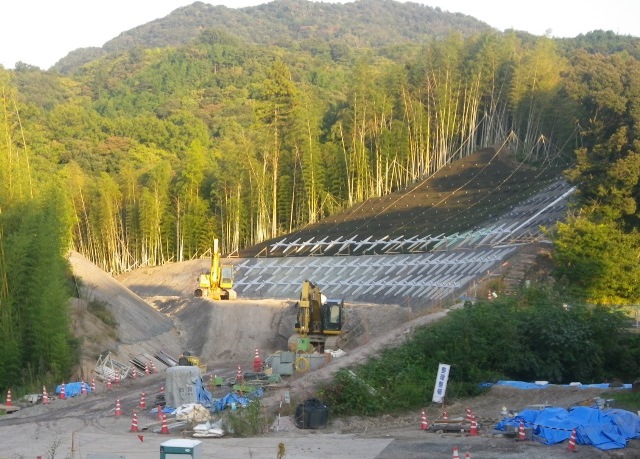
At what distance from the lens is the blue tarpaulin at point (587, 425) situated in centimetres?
1351

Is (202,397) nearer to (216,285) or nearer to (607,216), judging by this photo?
(607,216)

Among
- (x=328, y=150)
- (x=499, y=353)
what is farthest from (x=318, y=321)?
(x=328, y=150)

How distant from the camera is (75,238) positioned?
55.2 metres

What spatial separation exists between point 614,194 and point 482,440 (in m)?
17.1

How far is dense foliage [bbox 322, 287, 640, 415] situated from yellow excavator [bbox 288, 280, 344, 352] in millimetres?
5245

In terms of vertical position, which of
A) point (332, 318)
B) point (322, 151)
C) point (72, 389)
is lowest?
point (72, 389)

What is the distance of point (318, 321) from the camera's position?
84.0 feet

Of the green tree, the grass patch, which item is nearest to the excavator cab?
the green tree

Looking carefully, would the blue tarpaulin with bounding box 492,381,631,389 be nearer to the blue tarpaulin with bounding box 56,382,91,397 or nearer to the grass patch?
the grass patch

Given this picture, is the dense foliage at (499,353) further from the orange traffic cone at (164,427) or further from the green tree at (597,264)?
the green tree at (597,264)

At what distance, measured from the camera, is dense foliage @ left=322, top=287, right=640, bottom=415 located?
1834cm

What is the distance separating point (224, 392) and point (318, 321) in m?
5.08

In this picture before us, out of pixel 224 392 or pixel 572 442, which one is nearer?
pixel 572 442

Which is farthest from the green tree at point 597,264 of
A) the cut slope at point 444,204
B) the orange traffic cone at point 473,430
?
the cut slope at point 444,204
